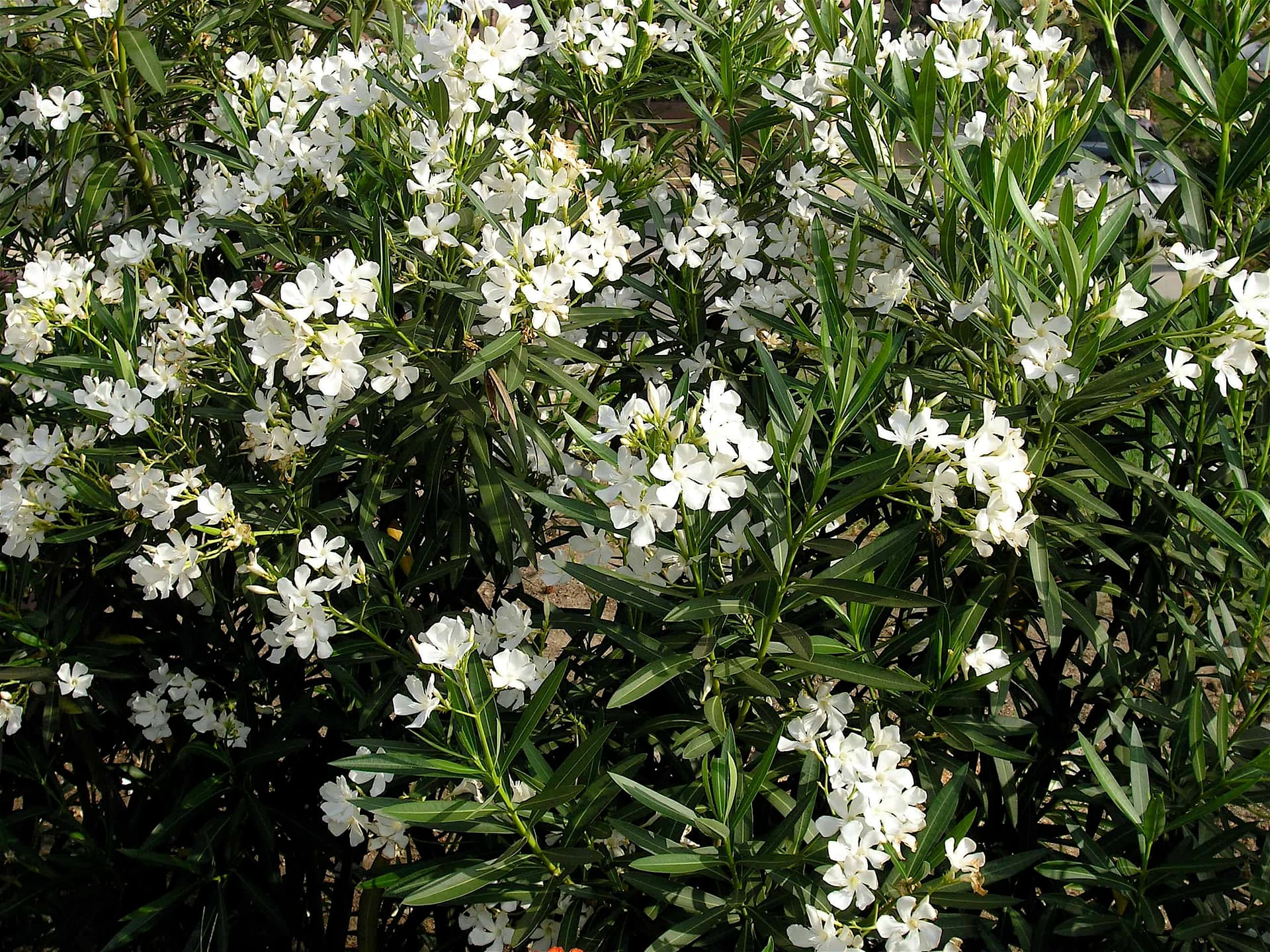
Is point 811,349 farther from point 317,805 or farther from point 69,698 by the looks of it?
point 69,698

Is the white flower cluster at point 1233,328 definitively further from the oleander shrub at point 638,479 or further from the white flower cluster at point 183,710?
the white flower cluster at point 183,710

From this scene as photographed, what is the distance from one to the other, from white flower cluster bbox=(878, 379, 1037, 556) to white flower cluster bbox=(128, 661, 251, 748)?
1.36m

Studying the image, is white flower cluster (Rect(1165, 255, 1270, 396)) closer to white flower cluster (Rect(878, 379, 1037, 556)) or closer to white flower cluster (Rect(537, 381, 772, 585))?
white flower cluster (Rect(878, 379, 1037, 556))

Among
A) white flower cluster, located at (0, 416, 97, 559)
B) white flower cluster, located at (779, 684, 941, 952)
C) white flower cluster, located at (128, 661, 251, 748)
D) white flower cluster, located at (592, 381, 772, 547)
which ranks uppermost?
white flower cluster, located at (0, 416, 97, 559)

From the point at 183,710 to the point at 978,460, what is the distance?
60.9 inches

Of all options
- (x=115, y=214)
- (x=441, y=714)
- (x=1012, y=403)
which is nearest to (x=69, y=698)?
(x=441, y=714)

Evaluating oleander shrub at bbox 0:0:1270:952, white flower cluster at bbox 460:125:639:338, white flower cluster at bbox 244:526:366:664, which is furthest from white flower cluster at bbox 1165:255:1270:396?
white flower cluster at bbox 244:526:366:664

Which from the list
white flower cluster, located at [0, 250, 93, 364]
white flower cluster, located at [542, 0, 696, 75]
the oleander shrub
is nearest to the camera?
the oleander shrub

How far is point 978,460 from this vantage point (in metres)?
1.33

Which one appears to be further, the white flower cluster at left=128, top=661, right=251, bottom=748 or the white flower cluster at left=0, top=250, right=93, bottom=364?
the white flower cluster at left=128, top=661, right=251, bottom=748

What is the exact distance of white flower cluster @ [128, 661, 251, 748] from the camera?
2.04 meters

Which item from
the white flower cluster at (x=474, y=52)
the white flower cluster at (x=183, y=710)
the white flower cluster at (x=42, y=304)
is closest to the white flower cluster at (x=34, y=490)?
the white flower cluster at (x=42, y=304)

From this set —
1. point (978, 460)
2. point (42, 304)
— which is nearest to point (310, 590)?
point (42, 304)

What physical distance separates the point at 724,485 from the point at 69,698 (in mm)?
1486
